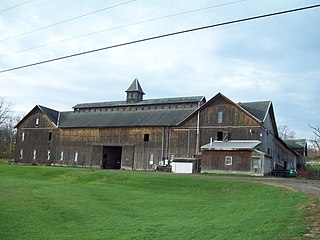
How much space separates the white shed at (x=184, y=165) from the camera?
40.9 meters

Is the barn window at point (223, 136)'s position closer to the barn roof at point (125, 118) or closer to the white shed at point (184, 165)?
the white shed at point (184, 165)

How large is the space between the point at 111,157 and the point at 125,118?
626 cm

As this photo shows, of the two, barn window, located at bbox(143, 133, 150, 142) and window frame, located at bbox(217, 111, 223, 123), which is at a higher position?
window frame, located at bbox(217, 111, 223, 123)

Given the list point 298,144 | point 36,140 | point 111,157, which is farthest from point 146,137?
point 298,144

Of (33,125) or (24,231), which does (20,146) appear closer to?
(33,125)

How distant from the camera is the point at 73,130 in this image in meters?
54.3

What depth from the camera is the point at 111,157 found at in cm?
5297

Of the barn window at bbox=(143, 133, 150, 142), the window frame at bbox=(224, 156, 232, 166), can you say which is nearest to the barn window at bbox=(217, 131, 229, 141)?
the window frame at bbox=(224, 156, 232, 166)

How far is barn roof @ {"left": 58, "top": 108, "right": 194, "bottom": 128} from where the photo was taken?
47688 millimetres

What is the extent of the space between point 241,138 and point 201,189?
53.6 feet

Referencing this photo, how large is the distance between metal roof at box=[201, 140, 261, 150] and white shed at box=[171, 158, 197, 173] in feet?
7.82

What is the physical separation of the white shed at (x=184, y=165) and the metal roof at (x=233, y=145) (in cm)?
238

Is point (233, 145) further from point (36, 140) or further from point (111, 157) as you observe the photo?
point (36, 140)

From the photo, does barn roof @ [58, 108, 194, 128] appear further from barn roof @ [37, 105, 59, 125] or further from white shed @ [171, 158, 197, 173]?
white shed @ [171, 158, 197, 173]
